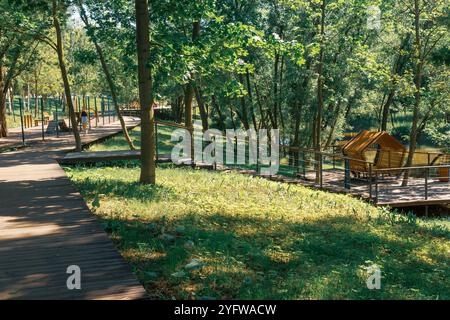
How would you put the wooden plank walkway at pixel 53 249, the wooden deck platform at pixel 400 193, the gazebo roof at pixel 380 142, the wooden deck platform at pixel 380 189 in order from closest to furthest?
1. the wooden plank walkway at pixel 53 249
2. the wooden deck platform at pixel 380 189
3. the wooden deck platform at pixel 400 193
4. the gazebo roof at pixel 380 142

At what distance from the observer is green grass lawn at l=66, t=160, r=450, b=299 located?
18.0 feet

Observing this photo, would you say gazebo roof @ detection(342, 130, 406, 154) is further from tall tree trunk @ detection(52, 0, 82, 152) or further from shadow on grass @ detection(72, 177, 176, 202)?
shadow on grass @ detection(72, 177, 176, 202)

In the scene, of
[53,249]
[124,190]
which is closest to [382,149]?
[124,190]

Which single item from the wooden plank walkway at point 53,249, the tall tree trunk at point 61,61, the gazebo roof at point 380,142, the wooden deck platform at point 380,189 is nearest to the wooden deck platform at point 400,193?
the wooden deck platform at point 380,189

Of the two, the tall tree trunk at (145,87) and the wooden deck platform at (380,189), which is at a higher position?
the tall tree trunk at (145,87)

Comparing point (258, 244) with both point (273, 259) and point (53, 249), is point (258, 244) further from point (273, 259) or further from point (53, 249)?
point (53, 249)

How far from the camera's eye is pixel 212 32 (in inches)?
443

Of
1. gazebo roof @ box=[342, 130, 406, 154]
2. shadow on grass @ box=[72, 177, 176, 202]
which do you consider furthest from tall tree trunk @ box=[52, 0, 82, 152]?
gazebo roof @ box=[342, 130, 406, 154]

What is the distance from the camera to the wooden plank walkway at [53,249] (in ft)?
16.1

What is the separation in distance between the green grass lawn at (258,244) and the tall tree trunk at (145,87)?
1.89 ft

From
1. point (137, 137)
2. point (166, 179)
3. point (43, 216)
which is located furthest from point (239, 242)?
point (137, 137)

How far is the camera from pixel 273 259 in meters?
6.60

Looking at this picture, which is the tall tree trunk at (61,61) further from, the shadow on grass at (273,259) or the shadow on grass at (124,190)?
the shadow on grass at (273,259)

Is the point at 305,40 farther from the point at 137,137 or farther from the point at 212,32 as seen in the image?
the point at 212,32
